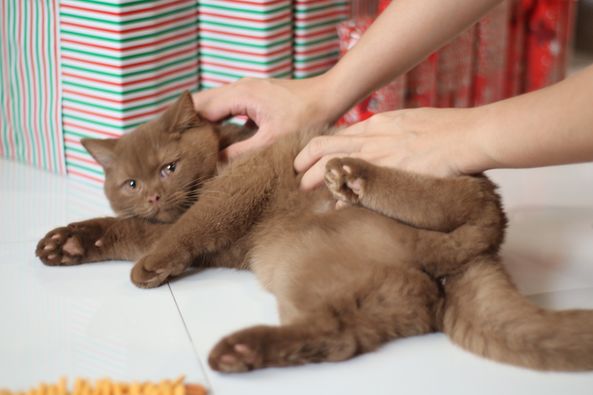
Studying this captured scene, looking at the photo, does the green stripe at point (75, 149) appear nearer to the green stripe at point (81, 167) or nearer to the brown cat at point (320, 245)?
the green stripe at point (81, 167)

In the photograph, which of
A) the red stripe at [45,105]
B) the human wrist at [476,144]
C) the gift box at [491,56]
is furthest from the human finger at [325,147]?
the gift box at [491,56]

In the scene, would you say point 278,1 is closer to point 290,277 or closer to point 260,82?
point 260,82

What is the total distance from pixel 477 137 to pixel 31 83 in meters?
1.34

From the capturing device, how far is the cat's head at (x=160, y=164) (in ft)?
5.49

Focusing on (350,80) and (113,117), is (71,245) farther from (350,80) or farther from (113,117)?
(350,80)

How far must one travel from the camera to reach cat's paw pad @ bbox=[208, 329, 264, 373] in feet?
4.17

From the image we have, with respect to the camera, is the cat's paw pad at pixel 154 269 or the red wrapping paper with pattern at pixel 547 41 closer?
the cat's paw pad at pixel 154 269

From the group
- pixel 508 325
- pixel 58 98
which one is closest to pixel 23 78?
pixel 58 98

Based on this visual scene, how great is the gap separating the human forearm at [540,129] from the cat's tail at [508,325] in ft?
0.63

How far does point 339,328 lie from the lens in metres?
1.31

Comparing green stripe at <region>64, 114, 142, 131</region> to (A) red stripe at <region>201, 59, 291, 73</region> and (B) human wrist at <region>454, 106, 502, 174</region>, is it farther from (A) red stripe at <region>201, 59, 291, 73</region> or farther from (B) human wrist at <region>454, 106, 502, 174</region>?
(B) human wrist at <region>454, 106, 502, 174</region>

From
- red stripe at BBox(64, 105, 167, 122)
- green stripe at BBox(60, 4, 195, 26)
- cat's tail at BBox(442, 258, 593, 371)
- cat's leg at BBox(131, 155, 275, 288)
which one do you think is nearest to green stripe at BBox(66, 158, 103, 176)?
red stripe at BBox(64, 105, 167, 122)

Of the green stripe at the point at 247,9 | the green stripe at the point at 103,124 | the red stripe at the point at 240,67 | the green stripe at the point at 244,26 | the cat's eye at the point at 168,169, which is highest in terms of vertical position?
the green stripe at the point at 247,9

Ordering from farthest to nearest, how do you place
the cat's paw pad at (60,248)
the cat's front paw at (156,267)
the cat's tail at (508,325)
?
1. the cat's paw pad at (60,248)
2. the cat's front paw at (156,267)
3. the cat's tail at (508,325)
